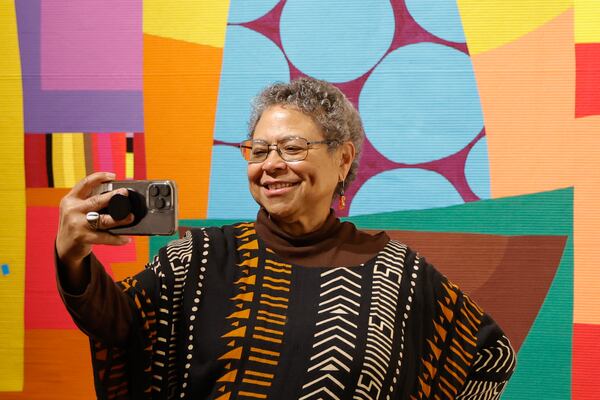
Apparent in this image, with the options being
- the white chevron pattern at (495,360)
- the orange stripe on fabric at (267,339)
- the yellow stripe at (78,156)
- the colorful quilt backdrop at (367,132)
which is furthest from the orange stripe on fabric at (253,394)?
the yellow stripe at (78,156)

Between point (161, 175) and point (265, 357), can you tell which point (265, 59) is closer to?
point (161, 175)

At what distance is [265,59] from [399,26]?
1.45 ft

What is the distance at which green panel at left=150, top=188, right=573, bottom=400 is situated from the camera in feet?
6.94

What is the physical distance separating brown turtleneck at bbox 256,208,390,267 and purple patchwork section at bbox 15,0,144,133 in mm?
932

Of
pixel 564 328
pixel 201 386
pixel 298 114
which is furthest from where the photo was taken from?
pixel 564 328

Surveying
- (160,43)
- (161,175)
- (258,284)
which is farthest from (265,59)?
(258,284)

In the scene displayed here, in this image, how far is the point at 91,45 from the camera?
87.9 inches

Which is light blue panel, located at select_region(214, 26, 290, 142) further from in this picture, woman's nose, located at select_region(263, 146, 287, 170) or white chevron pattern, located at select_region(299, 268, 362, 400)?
white chevron pattern, located at select_region(299, 268, 362, 400)

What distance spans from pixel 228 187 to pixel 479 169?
81 centimetres

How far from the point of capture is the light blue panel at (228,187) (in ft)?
7.29

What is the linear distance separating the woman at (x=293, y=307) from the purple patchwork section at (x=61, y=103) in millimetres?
857

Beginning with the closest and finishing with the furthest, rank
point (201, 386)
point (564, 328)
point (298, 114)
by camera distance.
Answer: point (201, 386)
point (298, 114)
point (564, 328)

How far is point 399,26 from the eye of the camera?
2.14 meters

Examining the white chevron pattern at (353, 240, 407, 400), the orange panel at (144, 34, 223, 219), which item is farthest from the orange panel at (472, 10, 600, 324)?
the orange panel at (144, 34, 223, 219)
